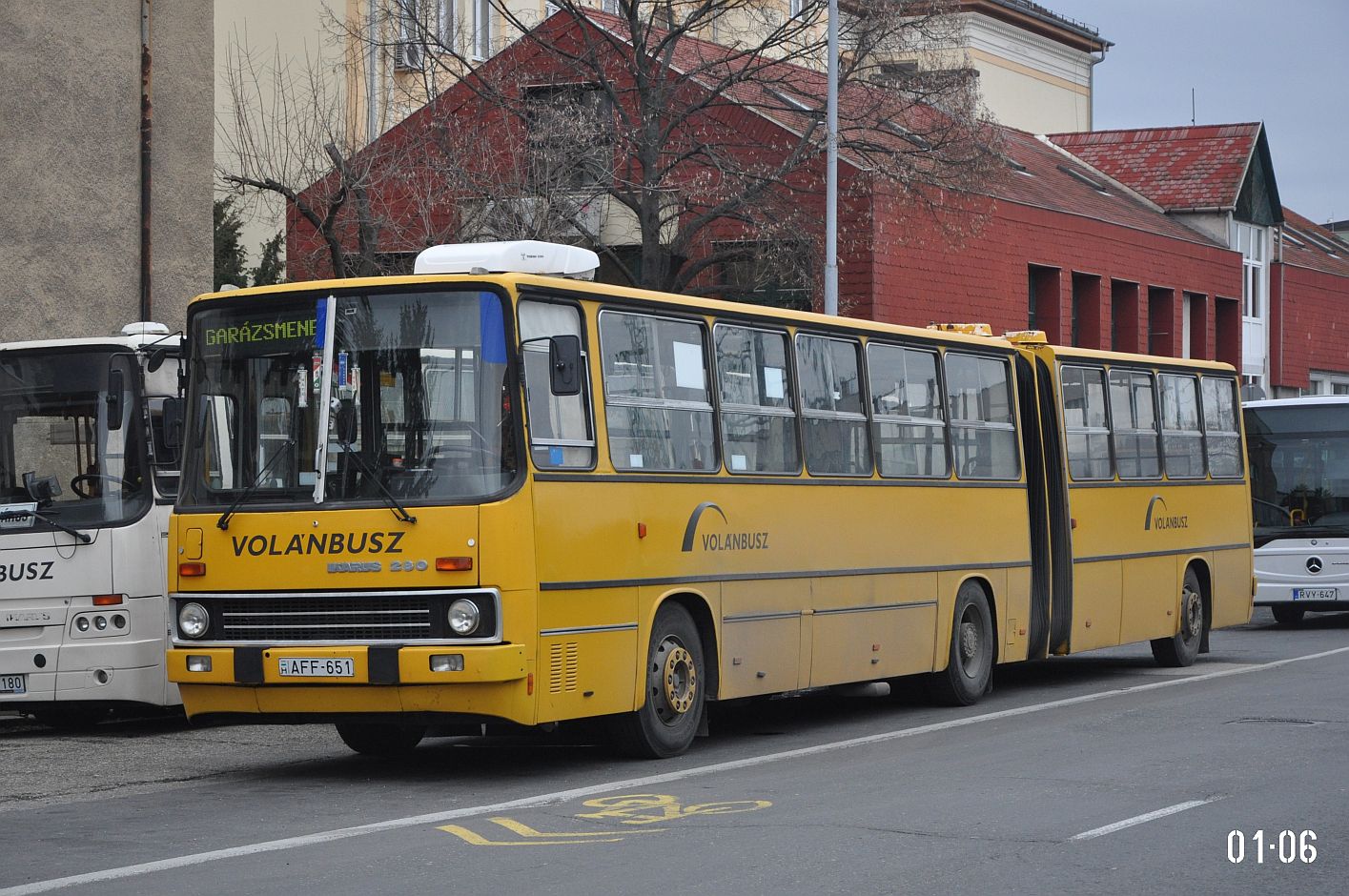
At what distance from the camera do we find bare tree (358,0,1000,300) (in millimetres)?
27484

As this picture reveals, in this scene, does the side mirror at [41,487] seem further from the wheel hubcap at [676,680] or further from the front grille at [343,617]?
the wheel hubcap at [676,680]

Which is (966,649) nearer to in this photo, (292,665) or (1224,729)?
(1224,729)

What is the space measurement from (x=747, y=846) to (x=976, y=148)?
20.9 meters

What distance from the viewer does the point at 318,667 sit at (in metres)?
10.8

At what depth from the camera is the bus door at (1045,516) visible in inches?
680

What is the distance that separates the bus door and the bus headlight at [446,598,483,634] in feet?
25.3

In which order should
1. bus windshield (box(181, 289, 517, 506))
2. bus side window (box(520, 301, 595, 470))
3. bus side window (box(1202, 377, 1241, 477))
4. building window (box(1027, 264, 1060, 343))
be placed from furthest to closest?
building window (box(1027, 264, 1060, 343)), bus side window (box(1202, 377, 1241, 477)), bus side window (box(520, 301, 595, 470)), bus windshield (box(181, 289, 517, 506))

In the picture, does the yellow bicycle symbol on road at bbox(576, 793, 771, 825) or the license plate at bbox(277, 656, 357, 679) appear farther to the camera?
the license plate at bbox(277, 656, 357, 679)

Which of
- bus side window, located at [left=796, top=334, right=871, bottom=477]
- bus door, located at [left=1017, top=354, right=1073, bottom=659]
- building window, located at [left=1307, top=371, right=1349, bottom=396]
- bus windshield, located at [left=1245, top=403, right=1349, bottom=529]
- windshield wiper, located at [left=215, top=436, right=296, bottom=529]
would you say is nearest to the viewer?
windshield wiper, located at [left=215, top=436, right=296, bottom=529]

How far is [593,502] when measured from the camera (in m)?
11.4

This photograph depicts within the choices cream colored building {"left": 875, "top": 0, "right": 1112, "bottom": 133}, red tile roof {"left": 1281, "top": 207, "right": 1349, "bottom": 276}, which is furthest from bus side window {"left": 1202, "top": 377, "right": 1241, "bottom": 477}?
cream colored building {"left": 875, "top": 0, "right": 1112, "bottom": 133}

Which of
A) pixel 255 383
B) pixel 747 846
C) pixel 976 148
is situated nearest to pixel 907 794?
pixel 747 846

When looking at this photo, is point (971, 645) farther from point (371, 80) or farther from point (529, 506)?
point (371, 80)

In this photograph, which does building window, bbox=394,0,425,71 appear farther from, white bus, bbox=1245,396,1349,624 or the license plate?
the license plate
